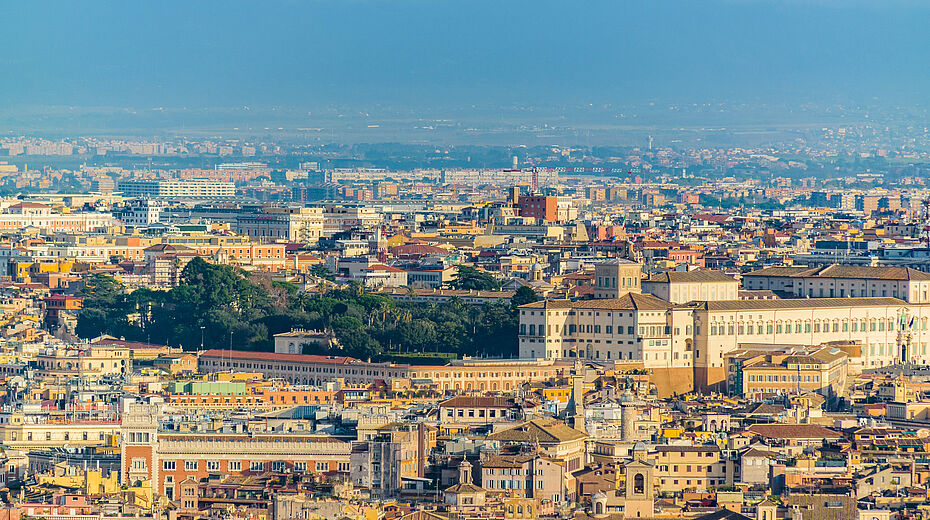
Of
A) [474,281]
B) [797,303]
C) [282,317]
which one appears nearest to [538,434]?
[797,303]

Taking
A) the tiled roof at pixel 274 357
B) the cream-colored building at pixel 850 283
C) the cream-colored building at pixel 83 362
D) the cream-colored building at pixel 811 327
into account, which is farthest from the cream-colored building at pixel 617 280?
the cream-colored building at pixel 83 362

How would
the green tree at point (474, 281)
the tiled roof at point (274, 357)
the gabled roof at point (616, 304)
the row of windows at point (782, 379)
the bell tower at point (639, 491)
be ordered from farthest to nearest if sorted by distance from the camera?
1. the green tree at point (474, 281)
2. the gabled roof at point (616, 304)
3. the tiled roof at point (274, 357)
4. the row of windows at point (782, 379)
5. the bell tower at point (639, 491)

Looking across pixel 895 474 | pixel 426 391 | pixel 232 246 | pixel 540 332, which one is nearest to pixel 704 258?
pixel 232 246

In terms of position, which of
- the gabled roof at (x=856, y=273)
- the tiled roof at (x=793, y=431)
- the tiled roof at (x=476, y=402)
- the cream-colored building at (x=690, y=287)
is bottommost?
the tiled roof at (x=793, y=431)

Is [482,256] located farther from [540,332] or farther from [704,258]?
[540,332]

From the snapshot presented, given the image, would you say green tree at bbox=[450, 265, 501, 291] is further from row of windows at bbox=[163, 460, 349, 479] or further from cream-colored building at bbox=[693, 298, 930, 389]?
row of windows at bbox=[163, 460, 349, 479]

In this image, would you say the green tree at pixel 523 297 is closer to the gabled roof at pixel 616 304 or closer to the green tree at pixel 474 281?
the gabled roof at pixel 616 304
